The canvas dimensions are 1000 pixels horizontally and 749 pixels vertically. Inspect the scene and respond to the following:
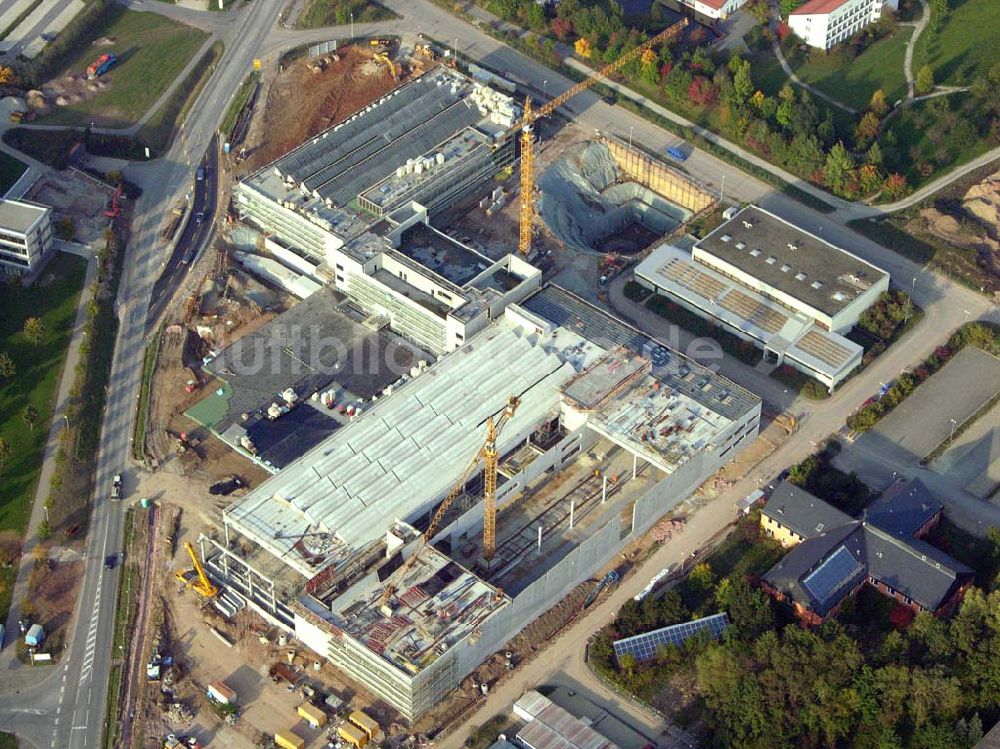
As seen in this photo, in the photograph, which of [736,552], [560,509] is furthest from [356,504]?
[736,552]

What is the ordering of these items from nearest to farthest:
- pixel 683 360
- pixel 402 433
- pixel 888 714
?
pixel 888 714
pixel 402 433
pixel 683 360

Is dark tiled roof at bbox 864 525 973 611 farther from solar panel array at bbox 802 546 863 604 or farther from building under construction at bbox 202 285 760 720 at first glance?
building under construction at bbox 202 285 760 720

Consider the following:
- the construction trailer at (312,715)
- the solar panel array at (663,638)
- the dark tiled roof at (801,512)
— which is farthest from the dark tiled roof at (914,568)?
the construction trailer at (312,715)

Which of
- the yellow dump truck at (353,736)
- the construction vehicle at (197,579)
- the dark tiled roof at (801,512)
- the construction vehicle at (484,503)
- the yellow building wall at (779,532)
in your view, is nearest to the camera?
the yellow dump truck at (353,736)

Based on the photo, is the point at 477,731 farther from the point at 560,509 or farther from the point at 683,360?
the point at 683,360

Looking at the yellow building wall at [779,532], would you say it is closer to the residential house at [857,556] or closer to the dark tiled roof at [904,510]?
the residential house at [857,556]

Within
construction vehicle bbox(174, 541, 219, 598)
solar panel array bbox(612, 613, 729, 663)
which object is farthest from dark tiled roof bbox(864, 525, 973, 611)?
construction vehicle bbox(174, 541, 219, 598)
